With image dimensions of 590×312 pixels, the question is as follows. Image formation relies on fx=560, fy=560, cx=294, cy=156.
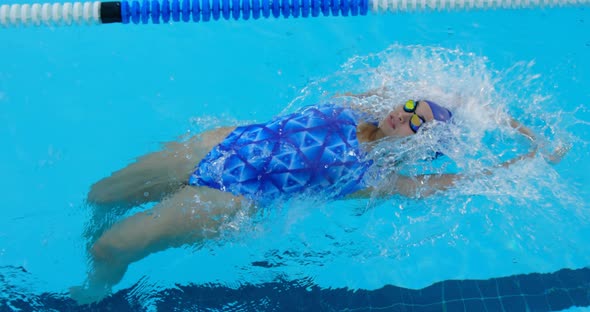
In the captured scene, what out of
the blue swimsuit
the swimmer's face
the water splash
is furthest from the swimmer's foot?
the swimmer's face

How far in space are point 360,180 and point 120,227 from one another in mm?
1084

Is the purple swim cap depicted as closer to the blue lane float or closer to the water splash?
the water splash

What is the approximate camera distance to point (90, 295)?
8.38ft

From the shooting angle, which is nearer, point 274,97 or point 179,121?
point 179,121

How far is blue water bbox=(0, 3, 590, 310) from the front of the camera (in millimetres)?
2779

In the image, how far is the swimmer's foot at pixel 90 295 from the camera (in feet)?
8.35

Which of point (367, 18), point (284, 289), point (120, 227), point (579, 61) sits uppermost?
point (367, 18)

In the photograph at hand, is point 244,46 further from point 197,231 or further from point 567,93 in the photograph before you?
point 567,93

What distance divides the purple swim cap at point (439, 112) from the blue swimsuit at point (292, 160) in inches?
14.2

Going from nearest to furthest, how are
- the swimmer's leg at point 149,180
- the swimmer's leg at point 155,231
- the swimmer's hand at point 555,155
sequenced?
the swimmer's leg at point 155,231 → the swimmer's leg at point 149,180 → the swimmer's hand at point 555,155

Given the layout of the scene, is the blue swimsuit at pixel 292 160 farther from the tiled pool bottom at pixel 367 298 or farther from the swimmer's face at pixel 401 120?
the tiled pool bottom at pixel 367 298

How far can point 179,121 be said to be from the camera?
3455 mm

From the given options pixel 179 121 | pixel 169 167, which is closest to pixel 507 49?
pixel 179 121

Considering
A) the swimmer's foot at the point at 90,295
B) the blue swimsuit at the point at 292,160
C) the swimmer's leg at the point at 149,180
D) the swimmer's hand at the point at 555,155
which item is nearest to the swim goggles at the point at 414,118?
the blue swimsuit at the point at 292,160
